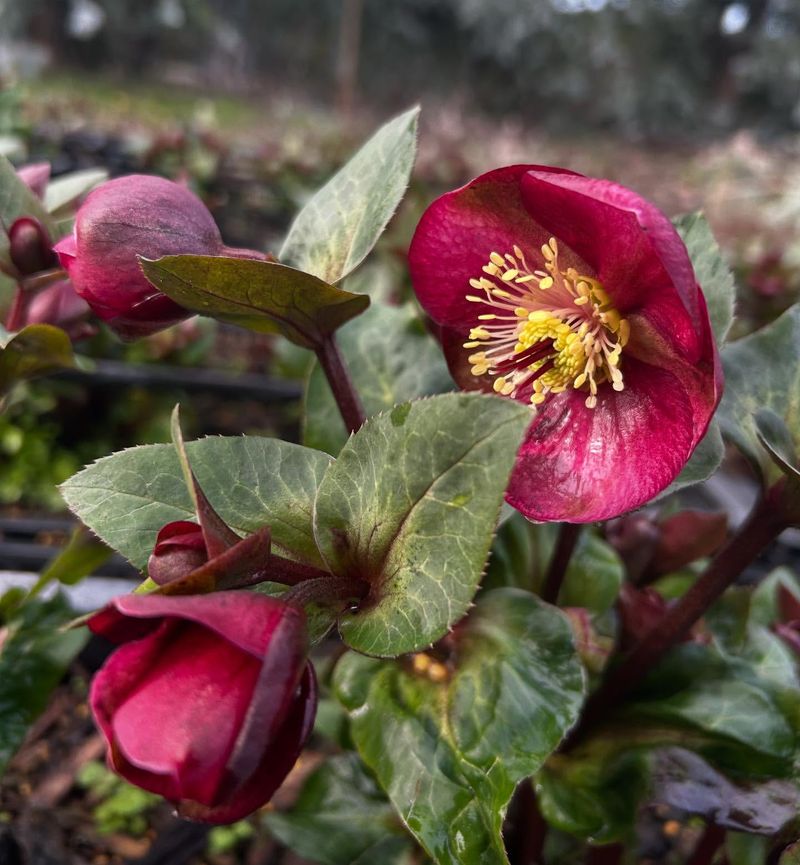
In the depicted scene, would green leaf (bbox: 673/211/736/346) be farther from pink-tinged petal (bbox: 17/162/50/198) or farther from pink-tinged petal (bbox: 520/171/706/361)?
pink-tinged petal (bbox: 17/162/50/198)

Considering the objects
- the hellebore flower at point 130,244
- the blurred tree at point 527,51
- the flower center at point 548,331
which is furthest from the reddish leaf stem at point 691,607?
the blurred tree at point 527,51

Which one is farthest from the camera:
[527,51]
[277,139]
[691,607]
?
[527,51]

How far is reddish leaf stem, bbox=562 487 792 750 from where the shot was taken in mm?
441

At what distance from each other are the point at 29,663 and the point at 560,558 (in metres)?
0.41

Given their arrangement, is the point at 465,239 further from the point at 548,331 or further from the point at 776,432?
the point at 776,432

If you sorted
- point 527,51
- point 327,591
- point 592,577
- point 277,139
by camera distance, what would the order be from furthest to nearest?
point 527,51 → point 277,139 → point 592,577 → point 327,591

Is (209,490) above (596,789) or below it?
above

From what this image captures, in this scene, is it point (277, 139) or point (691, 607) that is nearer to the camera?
point (691, 607)

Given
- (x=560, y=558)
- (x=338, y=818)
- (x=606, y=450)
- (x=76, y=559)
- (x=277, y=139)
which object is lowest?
(x=277, y=139)

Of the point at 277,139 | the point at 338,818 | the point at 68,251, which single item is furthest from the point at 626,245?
the point at 277,139

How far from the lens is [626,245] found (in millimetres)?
369

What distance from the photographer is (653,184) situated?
21.4ft

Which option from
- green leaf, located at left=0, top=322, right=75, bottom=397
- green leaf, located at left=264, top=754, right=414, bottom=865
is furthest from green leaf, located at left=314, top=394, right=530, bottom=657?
green leaf, located at left=264, top=754, right=414, bottom=865

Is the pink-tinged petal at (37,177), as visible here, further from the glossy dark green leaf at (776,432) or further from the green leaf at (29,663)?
the glossy dark green leaf at (776,432)
